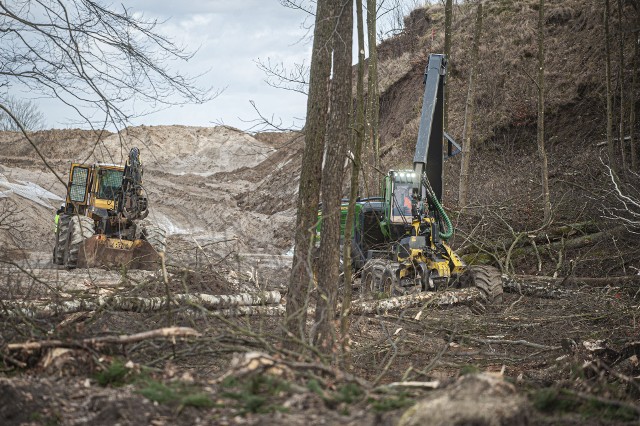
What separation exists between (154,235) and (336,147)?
9.55 m

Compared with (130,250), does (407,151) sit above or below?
above

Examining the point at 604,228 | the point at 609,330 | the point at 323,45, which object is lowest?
the point at 609,330

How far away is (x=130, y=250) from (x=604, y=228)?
10151 millimetres

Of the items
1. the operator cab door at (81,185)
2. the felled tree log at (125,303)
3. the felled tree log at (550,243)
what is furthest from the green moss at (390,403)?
the operator cab door at (81,185)

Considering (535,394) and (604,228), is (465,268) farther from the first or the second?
(535,394)

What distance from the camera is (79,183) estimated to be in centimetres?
1752

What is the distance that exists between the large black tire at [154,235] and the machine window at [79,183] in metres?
1.72

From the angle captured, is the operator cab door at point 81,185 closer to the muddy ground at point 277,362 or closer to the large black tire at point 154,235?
the large black tire at point 154,235

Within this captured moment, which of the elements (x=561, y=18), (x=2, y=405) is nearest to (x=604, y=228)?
(x=2, y=405)

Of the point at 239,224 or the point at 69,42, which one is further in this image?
the point at 239,224

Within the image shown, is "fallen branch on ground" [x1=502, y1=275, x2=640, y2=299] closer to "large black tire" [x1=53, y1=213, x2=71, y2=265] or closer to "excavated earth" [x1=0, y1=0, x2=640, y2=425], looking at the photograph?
"excavated earth" [x1=0, y1=0, x2=640, y2=425]

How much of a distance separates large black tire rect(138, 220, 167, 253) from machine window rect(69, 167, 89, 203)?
67.9 inches

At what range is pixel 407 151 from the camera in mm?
29438

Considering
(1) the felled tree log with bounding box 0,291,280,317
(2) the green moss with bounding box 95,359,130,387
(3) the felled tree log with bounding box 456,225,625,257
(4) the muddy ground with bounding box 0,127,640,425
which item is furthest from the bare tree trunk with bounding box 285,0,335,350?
(3) the felled tree log with bounding box 456,225,625,257
